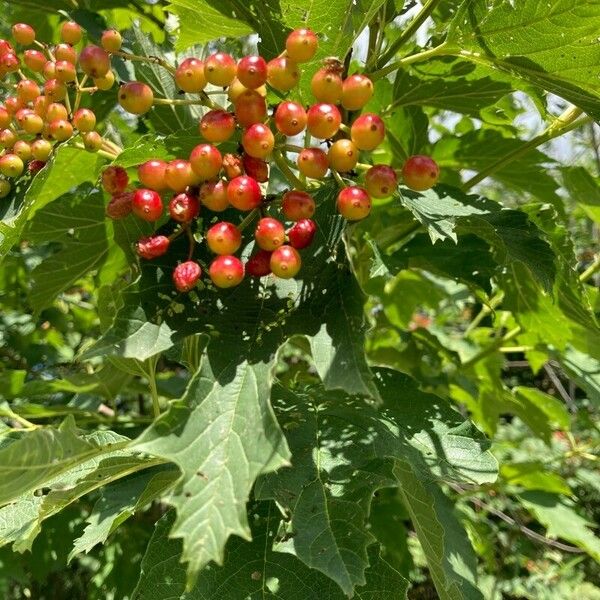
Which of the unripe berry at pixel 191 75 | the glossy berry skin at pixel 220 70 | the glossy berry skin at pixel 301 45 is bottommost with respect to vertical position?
the unripe berry at pixel 191 75

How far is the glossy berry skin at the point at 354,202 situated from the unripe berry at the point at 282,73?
16 cm

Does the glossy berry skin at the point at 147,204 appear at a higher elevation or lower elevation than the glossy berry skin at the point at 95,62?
lower

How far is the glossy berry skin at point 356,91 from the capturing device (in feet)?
2.70

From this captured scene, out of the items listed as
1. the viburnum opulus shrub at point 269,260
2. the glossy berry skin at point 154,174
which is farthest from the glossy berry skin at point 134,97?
the glossy berry skin at point 154,174

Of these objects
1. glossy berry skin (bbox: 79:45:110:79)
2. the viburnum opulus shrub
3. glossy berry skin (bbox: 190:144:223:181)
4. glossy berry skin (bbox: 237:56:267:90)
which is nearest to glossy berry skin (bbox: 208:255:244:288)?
the viburnum opulus shrub

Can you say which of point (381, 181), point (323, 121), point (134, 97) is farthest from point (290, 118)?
point (134, 97)

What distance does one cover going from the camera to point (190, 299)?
2.86 ft

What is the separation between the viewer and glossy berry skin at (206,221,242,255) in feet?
2.66

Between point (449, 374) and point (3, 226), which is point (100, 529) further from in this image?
point (449, 374)

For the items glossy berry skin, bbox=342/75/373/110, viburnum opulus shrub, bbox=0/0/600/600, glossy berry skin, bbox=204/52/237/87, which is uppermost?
glossy berry skin, bbox=342/75/373/110

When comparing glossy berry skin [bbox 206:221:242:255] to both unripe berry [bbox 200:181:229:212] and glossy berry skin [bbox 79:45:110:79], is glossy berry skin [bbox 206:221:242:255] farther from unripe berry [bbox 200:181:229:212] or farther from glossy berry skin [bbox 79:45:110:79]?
glossy berry skin [bbox 79:45:110:79]

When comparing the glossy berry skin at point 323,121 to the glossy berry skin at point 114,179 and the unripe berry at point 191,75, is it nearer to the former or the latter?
the unripe berry at point 191,75

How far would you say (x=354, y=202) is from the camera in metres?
0.81

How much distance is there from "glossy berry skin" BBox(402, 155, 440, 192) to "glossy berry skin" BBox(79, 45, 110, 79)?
483mm
